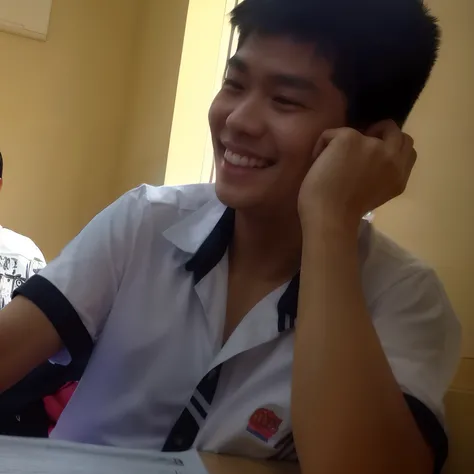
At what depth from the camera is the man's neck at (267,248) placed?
2.95 feet

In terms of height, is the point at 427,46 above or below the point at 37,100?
above

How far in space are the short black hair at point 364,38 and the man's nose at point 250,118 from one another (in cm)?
10

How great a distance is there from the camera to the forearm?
24.7 inches

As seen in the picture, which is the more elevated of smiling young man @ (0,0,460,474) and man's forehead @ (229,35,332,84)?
man's forehead @ (229,35,332,84)

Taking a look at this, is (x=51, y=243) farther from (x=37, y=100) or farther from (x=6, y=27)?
(x=6, y=27)

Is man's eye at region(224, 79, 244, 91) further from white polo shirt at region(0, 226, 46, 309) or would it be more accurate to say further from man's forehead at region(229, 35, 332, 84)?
white polo shirt at region(0, 226, 46, 309)

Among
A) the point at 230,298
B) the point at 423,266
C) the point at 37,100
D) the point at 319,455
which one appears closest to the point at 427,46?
the point at 423,266

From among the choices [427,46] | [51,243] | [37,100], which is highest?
[427,46]

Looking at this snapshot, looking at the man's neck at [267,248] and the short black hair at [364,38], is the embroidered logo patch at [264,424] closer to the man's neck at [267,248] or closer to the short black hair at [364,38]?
the man's neck at [267,248]

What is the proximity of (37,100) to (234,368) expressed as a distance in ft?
6.42

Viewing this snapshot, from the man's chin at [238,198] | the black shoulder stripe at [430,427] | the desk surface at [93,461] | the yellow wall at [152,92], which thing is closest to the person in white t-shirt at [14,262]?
the yellow wall at [152,92]

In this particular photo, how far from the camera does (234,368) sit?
81 cm

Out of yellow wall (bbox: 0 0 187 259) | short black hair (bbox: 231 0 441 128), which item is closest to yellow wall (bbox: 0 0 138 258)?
yellow wall (bbox: 0 0 187 259)

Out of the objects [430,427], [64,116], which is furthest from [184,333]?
[64,116]
